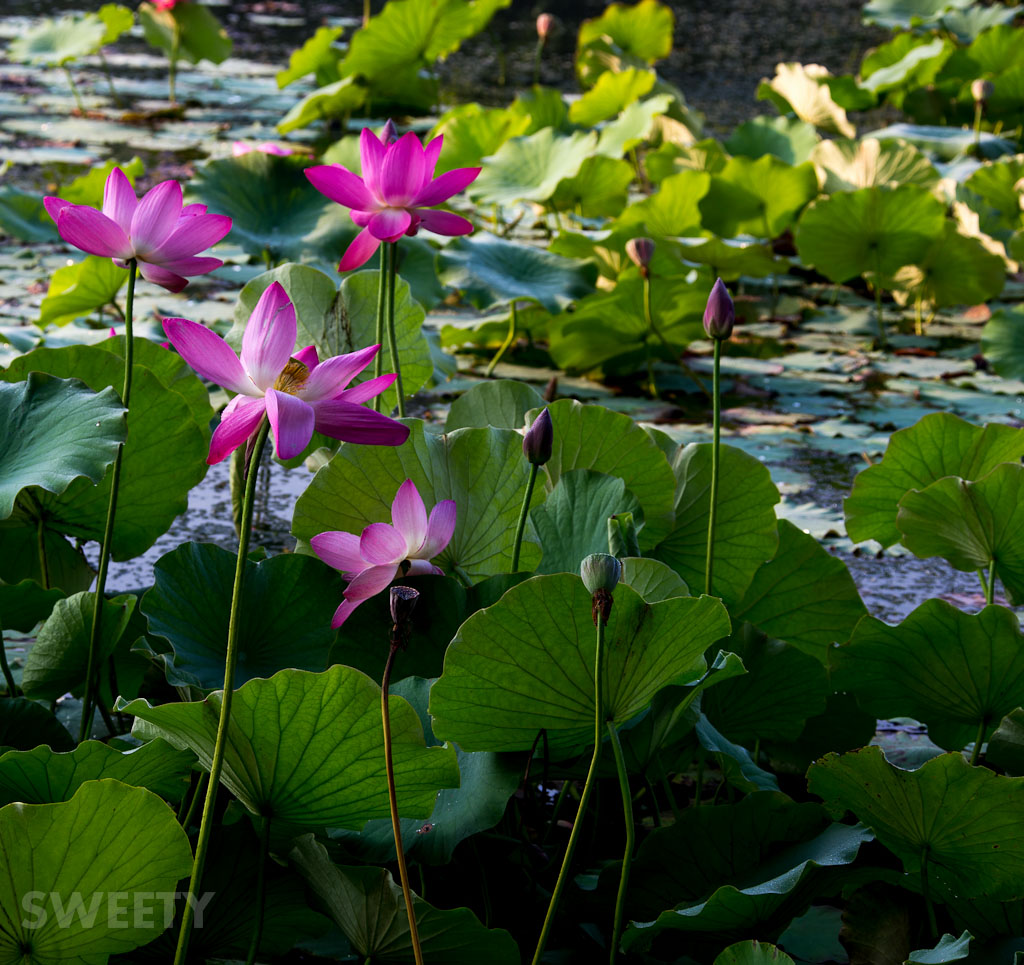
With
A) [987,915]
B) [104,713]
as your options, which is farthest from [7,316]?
[987,915]

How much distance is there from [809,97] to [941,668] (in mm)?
2924

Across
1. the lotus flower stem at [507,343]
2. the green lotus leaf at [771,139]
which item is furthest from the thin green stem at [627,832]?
the green lotus leaf at [771,139]

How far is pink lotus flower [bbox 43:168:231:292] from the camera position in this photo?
79cm

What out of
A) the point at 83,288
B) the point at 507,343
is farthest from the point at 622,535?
the point at 507,343

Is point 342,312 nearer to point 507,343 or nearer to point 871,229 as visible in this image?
point 507,343

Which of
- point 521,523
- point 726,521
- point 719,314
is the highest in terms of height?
point 719,314

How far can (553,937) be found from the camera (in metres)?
0.87

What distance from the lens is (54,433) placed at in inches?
33.0

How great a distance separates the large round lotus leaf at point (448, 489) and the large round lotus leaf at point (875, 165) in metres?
1.99

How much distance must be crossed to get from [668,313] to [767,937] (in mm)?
1435

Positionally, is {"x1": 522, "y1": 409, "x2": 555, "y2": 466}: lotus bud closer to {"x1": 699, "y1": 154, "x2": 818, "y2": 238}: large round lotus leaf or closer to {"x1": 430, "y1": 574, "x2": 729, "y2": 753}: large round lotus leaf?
{"x1": 430, "y1": 574, "x2": 729, "y2": 753}: large round lotus leaf

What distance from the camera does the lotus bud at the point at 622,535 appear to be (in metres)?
0.84

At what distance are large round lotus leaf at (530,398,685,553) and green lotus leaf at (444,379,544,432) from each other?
8cm

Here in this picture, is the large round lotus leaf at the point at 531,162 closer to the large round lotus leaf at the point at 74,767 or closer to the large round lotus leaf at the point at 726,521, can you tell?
the large round lotus leaf at the point at 726,521
